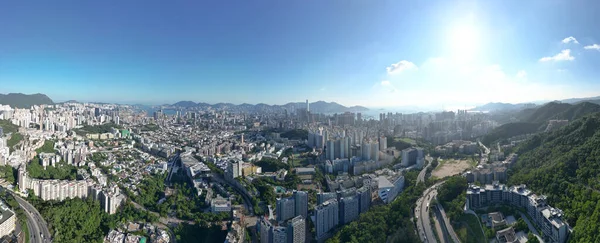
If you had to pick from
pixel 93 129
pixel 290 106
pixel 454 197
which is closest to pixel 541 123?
pixel 454 197

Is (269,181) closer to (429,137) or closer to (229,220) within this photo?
A: (229,220)

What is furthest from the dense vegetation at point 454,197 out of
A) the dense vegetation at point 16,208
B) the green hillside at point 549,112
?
the green hillside at point 549,112

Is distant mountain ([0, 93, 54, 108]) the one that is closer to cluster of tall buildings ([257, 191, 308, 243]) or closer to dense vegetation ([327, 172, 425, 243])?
cluster of tall buildings ([257, 191, 308, 243])

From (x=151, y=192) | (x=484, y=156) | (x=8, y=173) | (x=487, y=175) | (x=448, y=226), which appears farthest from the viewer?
(x=484, y=156)

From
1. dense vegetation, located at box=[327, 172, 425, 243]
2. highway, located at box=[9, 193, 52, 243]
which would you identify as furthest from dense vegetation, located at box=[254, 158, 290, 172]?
highway, located at box=[9, 193, 52, 243]

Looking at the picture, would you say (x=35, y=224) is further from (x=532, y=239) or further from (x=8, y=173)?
(x=532, y=239)

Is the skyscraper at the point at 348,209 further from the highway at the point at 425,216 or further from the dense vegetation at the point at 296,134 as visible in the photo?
the dense vegetation at the point at 296,134
